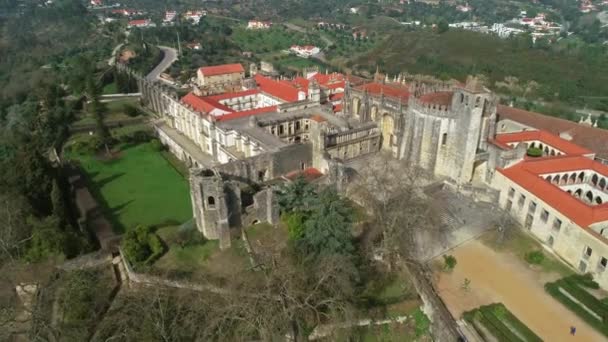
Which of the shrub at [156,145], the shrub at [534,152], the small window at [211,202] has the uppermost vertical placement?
the small window at [211,202]

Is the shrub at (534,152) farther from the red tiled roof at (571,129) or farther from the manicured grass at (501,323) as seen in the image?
the manicured grass at (501,323)

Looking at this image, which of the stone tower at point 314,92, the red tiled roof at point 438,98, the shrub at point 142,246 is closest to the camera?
the shrub at point 142,246

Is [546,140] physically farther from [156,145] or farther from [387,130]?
[156,145]

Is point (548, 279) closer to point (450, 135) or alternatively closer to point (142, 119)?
point (450, 135)

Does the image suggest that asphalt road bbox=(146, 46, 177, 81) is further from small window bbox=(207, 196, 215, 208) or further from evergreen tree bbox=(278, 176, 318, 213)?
evergreen tree bbox=(278, 176, 318, 213)

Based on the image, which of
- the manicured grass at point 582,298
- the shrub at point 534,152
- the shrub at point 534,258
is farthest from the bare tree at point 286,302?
the shrub at point 534,152

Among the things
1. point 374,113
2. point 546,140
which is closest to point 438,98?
point 374,113

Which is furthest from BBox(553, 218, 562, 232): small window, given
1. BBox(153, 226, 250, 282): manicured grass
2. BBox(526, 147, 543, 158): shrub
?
BBox(153, 226, 250, 282): manicured grass
